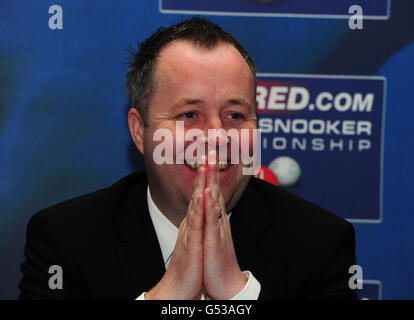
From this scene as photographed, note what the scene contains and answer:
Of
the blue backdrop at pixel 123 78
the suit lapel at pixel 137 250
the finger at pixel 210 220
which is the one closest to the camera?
the finger at pixel 210 220

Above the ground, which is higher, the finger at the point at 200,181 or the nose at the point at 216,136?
the nose at the point at 216,136

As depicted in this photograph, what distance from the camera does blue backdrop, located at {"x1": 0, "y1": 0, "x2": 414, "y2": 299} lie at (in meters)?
3.51

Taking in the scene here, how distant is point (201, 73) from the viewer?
2.61 m

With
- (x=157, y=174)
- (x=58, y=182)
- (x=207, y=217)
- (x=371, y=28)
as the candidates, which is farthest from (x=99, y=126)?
(x=371, y=28)

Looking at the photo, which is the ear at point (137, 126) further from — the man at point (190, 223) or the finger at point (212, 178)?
the finger at point (212, 178)

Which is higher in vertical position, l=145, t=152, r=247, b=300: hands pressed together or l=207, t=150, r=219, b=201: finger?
l=207, t=150, r=219, b=201: finger

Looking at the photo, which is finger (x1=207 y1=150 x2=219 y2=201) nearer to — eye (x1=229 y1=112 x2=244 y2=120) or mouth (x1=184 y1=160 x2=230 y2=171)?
mouth (x1=184 y1=160 x2=230 y2=171)

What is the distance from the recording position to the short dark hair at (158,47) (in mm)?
2738

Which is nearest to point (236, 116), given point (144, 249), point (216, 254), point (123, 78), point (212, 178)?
point (212, 178)

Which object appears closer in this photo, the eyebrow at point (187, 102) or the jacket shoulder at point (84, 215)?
the eyebrow at point (187, 102)

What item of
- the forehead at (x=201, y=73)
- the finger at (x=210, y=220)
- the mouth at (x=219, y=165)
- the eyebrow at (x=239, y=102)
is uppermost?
the forehead at (x=201, y=73)

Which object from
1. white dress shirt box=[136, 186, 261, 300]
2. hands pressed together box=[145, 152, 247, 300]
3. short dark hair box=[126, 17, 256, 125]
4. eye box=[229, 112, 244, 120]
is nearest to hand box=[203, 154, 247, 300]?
hands pressed together box=[145, 152, 247, 300]

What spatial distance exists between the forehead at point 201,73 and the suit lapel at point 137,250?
66 cm

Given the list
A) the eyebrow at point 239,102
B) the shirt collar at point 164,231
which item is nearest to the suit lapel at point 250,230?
the shirt collar at point 164,231
